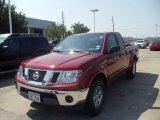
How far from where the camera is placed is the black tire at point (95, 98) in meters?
5.03

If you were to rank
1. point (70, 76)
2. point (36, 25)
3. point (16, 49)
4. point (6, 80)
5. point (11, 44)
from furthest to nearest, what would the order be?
point (36, 25) → point (16, 49) → point (11, 44) → point (6, 80) → point (70, 76)

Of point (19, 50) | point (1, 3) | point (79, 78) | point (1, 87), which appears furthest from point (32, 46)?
point (1, 3)

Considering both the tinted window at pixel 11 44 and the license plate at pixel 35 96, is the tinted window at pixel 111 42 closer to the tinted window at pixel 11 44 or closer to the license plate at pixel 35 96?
the license plate at pixel 35 96

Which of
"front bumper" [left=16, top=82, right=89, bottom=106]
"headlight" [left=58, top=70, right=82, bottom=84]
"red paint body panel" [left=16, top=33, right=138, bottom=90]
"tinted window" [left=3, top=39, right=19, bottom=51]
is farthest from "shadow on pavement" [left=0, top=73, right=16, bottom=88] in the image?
"headlight" [left=58, top=70, right=82, bottom=84]

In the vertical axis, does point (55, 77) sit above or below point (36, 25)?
below

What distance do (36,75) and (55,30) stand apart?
54736 millimetres

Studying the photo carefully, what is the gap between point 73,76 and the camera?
15.8 feet

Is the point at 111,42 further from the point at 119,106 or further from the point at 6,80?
the point at 6,80

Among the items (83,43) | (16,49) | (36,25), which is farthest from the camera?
(36,25)

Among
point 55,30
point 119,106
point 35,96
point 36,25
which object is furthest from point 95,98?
point 55,30

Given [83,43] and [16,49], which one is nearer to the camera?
[83,43]

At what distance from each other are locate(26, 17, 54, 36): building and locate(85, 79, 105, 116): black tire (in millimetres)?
44003

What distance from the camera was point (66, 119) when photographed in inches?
205

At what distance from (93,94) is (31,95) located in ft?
4.15
